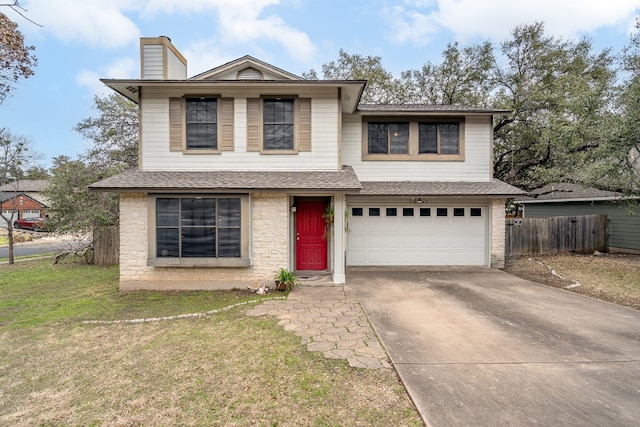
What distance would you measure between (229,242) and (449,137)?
827 centimetres

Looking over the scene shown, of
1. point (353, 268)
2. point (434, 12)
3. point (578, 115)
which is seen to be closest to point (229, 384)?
point (353, 268)

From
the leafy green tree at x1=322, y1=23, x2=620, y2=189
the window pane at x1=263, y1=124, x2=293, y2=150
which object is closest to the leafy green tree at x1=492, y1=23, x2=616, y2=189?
the leafy green tree at x1=322, y1=23, x2=620, y2=189

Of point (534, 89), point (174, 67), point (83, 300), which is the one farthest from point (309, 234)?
point (534, 89)

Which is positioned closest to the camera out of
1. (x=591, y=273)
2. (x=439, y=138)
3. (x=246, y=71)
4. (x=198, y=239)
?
(x=198, y=239)

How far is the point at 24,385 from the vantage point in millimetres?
3809

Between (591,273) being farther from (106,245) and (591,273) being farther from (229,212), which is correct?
(106,245)

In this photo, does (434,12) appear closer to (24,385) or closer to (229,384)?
(229,384)

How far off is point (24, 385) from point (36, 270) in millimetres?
10170

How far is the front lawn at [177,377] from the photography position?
3156 mm

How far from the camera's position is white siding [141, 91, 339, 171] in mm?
8516

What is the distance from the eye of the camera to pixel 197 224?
793cm

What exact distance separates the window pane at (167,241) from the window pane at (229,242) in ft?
3.70

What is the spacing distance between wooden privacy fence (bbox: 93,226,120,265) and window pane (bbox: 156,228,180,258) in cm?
591

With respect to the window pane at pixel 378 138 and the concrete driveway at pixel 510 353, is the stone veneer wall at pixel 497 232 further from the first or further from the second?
the window pane at pixel 378 138
